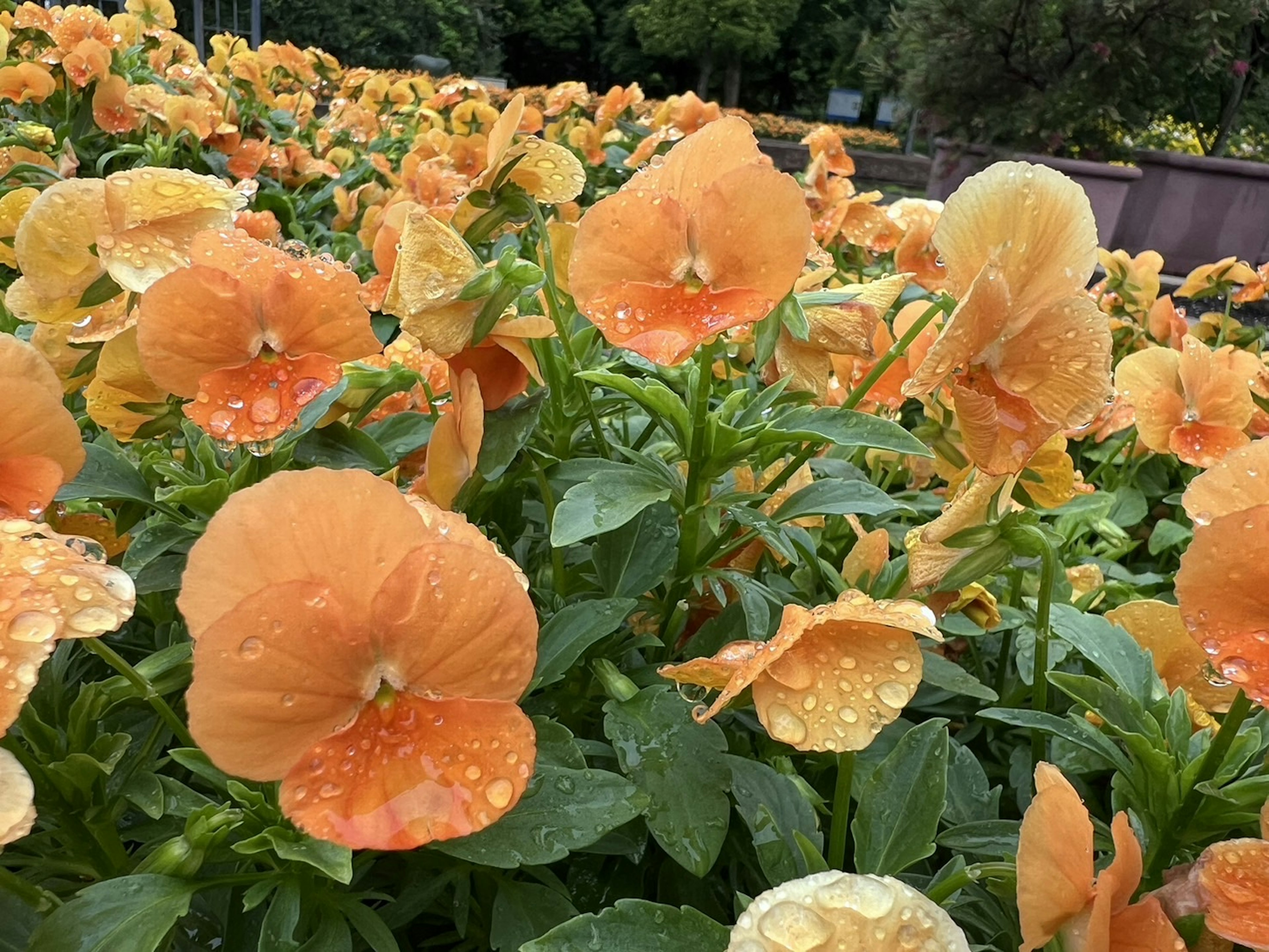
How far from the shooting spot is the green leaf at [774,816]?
559 mm

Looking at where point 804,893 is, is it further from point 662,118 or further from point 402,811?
point 662,118

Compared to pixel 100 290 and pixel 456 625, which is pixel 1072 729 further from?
pixel 100 290

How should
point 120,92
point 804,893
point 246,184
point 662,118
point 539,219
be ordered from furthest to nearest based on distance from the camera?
point 662,118 < point 120,92 < point 246,184 < point 539,219 < point 804,893

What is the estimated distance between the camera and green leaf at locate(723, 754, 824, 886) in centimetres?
56

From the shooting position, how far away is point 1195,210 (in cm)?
611

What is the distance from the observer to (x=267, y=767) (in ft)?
1.41

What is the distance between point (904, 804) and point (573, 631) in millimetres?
228

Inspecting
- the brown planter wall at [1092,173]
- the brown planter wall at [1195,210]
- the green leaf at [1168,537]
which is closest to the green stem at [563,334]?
the green leaf at [1168,537]

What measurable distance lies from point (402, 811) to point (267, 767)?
0.21ft

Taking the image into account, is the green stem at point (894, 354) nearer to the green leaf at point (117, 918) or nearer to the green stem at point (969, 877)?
the green stem at point (969, 877)

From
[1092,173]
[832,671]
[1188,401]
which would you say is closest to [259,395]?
[832,671]

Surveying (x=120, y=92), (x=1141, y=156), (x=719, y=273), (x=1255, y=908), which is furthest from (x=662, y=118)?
(x=1141, y=156)

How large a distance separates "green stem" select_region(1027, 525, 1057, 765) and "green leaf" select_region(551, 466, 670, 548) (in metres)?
0.27

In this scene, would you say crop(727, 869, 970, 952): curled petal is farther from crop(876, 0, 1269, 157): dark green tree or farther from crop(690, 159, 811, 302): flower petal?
crop(876, 0, 1269, 157): dark green tree
